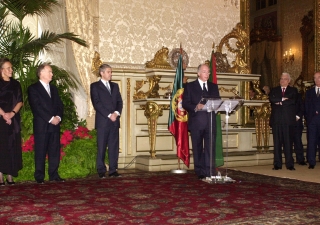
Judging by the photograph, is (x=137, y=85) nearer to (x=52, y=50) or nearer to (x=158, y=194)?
(x=52, y=50)

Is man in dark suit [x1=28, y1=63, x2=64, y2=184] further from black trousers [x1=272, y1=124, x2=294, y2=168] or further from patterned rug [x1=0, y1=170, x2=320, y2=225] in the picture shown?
black trousers [x1=272, y1=124, x2=294, y2=168]

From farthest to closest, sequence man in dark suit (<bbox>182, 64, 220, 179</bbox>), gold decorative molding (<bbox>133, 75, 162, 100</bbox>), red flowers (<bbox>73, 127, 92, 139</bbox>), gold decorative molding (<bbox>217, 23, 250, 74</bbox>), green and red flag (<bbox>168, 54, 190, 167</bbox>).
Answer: gold decorative molding (<bbox>217, 23, 250, 74</bbox>) < gold decorative molding (<bbox>133, 75, 162, 100</bbox>) < green and red flag (<bbox>168, 54, 190, 167</bbox>) < red flowers (<bbox>73, 127, 92, 139</bbox>) < man in dark suit (<bbox>182, 64, 220, 179</bbox>)

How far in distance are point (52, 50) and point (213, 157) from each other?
3054 mm

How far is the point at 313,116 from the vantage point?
7145mm

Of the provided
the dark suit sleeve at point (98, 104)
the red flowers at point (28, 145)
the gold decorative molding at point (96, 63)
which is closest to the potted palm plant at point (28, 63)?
the red flowers at point (28, 145)

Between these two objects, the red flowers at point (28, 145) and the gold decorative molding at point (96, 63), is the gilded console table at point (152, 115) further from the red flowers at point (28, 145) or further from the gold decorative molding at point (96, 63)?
the red flowers at point (28, 145)

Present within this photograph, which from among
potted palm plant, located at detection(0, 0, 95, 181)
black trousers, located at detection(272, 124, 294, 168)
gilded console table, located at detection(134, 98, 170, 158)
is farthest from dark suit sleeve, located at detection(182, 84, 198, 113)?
black trousers, located at detection(272, 124, 294, 168)

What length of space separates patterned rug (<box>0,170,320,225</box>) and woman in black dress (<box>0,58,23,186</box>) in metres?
0.23

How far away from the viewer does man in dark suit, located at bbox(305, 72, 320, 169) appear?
7109mm

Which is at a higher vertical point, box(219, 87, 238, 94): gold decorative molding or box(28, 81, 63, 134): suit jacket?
box(219, 87, 238, 94): gold decorative molding

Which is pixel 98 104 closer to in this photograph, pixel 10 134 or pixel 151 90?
pixel 10 134

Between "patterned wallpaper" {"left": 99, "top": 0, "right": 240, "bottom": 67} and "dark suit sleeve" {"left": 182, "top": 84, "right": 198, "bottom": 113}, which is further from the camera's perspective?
"patterned wallpaper" {"left": 99, "top": 0, "right": 240, "bottom": 67}

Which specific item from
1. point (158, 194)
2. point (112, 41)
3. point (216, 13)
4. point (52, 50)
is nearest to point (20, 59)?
point (52, 50)

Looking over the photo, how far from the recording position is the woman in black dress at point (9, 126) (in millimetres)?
5344
